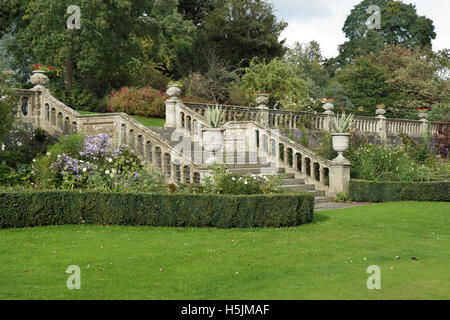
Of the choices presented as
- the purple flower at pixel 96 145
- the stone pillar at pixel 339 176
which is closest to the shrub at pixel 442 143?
the stone pillar at pixel 339 176

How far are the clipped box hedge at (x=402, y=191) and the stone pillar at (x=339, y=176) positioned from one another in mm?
446

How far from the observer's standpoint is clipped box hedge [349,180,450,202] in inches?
513

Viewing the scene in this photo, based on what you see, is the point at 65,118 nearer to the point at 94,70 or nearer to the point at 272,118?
the point at 272,118

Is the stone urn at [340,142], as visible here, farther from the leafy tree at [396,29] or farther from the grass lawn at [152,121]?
the leafy tree at [396,29]

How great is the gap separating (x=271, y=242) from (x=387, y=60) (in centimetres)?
3460

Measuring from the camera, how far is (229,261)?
21.3 feet

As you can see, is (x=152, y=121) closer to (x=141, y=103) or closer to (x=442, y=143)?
(x=141, y=103)

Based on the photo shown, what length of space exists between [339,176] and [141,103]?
8.01 metres

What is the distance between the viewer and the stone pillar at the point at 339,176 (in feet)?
45.9

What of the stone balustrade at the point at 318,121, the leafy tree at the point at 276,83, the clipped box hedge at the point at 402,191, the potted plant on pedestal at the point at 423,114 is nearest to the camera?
the clipped box hedge at the point at 402,191

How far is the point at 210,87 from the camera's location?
27.4 metres

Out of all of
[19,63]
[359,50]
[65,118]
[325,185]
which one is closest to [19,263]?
[65,118]
